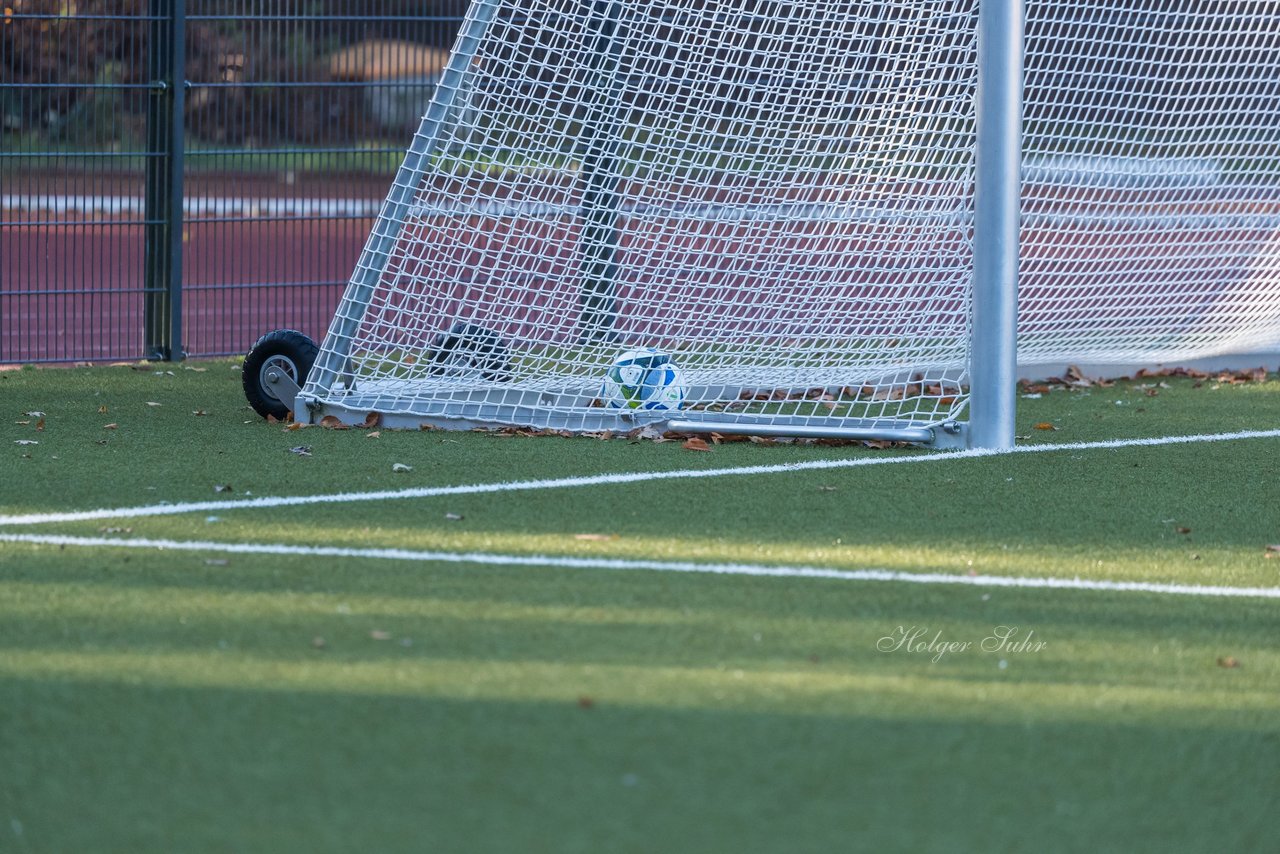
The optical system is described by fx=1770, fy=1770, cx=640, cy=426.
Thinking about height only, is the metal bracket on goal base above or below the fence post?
below

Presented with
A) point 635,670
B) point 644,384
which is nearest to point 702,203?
point 644,384

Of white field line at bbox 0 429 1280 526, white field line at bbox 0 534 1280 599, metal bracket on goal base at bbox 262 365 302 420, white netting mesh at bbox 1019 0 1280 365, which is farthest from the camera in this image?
white netting mesh at bbox 1019 0 1280 365

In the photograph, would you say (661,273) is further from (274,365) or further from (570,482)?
(570,482)

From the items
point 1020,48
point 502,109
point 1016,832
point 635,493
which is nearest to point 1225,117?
point 1020,48

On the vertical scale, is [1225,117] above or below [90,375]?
above

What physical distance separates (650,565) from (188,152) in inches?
213

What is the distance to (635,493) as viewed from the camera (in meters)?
5.55

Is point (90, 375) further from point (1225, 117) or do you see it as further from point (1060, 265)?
point (1225, 117)

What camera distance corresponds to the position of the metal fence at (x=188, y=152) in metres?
8.74

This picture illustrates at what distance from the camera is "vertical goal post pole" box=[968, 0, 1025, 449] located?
6.21 m

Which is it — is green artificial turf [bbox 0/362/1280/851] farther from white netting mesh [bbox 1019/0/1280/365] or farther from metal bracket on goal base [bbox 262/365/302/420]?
white netting mesh [bbox 1019/0/1280/365]

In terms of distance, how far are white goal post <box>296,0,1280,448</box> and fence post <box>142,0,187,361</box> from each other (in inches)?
73.3

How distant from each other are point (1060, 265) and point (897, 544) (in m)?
3.93

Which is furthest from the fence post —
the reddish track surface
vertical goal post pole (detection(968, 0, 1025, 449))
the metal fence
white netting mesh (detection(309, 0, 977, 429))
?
vertical goal post pole (detection(968, 0, 1025, 449))
